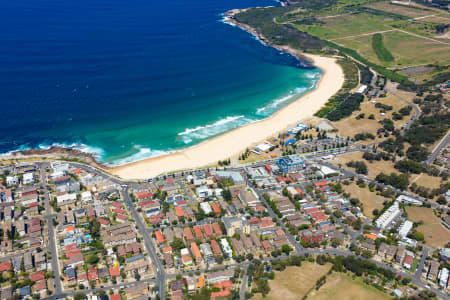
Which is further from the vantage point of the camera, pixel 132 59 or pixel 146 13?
pixel 146 13

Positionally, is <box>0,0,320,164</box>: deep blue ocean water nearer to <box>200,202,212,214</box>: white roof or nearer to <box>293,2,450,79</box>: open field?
<box>200,202,212,214</box>: white roof

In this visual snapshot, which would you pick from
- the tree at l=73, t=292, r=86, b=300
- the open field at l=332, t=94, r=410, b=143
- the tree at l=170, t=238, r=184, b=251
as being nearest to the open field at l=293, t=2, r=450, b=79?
the open field at l=332, t=94, r=410, b=143

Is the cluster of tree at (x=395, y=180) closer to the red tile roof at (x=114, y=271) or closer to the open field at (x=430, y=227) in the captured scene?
the open field at (x=430, y=227)

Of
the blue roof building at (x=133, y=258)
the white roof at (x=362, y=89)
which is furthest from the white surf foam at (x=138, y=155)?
the white roof at (x=362, y=89)

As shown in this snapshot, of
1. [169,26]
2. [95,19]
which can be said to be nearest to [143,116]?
[169,26]

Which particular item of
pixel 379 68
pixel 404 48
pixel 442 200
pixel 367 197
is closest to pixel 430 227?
pixel 442 200

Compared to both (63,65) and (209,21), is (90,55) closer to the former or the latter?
(63,65)
